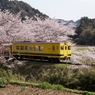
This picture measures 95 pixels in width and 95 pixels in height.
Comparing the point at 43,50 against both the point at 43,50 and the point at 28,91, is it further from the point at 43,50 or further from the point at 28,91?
the point at 28,91

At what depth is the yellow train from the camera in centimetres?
2103

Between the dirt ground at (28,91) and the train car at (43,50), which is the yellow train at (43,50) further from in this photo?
the dirt ground at (28,91)

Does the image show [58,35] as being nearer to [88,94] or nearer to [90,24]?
[88,94]

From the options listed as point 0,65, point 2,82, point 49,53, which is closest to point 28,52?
point 49,53

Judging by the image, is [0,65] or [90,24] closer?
[0,65]

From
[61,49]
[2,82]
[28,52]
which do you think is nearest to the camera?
[2,82]

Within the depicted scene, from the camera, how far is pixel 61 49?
2114cm

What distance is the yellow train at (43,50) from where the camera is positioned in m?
21.0

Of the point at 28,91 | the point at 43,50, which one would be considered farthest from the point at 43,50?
the point at 28,91

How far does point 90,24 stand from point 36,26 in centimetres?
3424

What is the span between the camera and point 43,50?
71.4ft

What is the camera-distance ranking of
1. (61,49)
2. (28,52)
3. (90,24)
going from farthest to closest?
(90,24) < (28,52) < (61,49)

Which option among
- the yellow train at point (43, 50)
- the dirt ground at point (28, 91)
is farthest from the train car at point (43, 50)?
the dirt ground at point (28, 91)

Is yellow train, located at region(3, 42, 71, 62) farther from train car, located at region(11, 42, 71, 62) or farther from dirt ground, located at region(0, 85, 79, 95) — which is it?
Result: dirt ground, located at region(0, 85, 79, 95)
